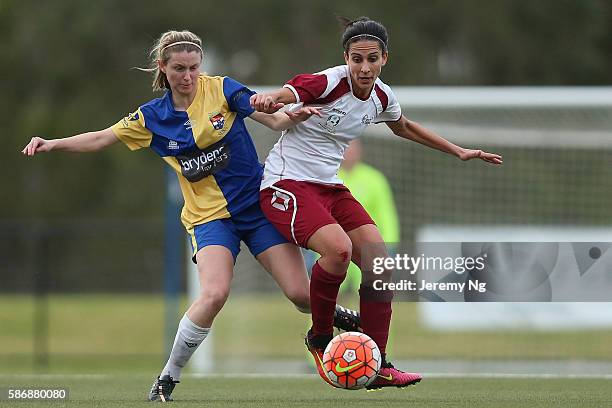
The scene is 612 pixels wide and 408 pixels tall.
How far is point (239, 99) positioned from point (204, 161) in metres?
0.41

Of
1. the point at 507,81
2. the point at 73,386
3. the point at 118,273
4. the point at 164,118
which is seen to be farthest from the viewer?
the point at 507,81

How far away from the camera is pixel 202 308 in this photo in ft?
21.7

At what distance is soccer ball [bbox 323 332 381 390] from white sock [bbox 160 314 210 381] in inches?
30.2

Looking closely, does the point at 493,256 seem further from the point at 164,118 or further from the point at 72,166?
the point at 72,166

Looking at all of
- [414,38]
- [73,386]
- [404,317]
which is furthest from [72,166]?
[73,386]

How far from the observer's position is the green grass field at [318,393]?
21.5 ft

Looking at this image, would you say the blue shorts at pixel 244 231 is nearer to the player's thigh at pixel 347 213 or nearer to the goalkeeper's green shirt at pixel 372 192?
the player's thigh at pixel 347 213

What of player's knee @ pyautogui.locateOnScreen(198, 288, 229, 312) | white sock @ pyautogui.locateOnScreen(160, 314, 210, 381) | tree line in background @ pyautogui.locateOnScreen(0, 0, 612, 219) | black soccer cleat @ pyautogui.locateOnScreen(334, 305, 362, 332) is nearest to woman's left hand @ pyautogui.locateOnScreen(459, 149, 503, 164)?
black soccer cleat @ pyautogui.locateOnScreen(334, 305, 362, 332)

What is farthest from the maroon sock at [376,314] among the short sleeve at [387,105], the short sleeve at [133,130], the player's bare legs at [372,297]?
the short sleeve at [133,130]

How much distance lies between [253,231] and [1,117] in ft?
93.3

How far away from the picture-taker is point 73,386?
27.2 feet

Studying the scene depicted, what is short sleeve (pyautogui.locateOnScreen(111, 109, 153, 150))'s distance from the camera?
266 inches

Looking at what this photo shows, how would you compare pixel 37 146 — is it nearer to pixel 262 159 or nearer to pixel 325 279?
pixel 325 279

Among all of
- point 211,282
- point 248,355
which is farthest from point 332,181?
point 248,355
